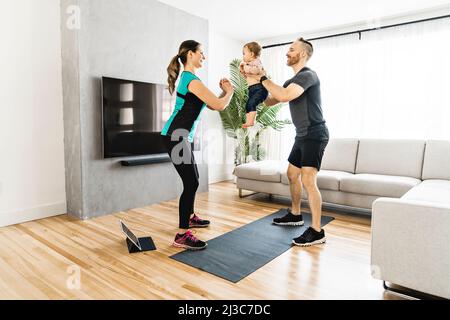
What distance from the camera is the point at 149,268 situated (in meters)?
2.04

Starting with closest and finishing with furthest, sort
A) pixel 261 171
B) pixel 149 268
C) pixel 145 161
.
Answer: pixel 149 268, pixel 145 161, pixel 261 171

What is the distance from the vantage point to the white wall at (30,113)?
286cm

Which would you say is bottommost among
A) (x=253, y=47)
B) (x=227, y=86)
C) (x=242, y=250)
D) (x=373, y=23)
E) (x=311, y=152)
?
(x=242, y=250)

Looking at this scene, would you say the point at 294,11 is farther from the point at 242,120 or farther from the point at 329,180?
the point at 329,180

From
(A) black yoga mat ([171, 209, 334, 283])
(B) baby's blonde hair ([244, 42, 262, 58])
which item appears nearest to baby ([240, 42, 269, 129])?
(B) baby's blonde hair ([244, 42, 262, 58])

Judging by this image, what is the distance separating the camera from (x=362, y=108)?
4504 millimetres

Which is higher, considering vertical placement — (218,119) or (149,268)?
(218,119)

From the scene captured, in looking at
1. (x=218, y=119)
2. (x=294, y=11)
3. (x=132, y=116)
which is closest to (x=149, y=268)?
Answer: (x=132, y=116)

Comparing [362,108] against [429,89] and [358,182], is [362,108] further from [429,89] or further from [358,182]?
[358,182]

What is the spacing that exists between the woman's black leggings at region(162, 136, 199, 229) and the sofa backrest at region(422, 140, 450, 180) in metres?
2.52

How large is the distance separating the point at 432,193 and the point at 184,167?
1967mm

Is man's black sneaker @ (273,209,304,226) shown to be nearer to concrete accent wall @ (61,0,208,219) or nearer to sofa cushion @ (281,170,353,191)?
sofa cushion @ (281,170,353,191)

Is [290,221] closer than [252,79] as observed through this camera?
No

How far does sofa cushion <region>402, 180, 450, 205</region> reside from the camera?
7.65ft
